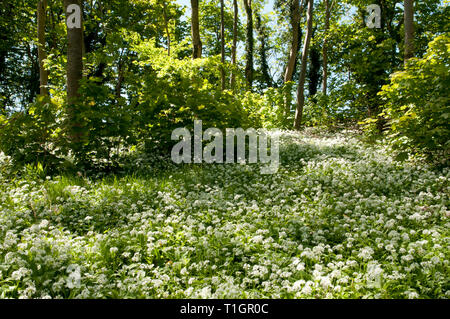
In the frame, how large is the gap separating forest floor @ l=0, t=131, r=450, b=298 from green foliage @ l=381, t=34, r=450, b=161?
0.57m

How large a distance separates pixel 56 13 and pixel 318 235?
21677 millimetres

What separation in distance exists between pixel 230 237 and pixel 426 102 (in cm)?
472

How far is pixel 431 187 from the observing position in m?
4.76

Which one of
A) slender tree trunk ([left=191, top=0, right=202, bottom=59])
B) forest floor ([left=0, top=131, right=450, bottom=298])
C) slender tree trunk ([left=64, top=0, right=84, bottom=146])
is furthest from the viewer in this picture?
slender tree trunk ([left=191, top=0, right=202, bottom=59])

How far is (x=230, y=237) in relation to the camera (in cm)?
372

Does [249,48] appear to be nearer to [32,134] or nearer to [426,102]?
[426,102]

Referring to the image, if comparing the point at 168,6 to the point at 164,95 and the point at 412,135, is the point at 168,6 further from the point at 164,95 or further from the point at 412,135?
the point at 412,135

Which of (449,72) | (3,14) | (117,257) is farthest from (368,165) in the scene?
(3,14)

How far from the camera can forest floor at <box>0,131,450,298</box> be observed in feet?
8.88

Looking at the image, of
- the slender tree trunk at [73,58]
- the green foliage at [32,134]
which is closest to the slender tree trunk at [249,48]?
the slender tree trunk at [73,58]
